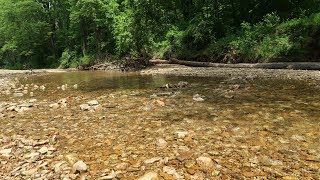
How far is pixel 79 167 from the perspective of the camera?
4.09m

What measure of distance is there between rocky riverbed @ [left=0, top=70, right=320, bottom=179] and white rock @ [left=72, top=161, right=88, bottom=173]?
0.06ft

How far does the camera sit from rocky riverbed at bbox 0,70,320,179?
4.01 metres

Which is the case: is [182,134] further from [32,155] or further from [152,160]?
[32,155]

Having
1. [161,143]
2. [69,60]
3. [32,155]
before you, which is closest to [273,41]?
[161,143]

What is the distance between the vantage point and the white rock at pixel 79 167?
4059mm

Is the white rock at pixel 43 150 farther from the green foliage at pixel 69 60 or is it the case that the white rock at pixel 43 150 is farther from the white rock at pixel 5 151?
the green foliage at pixel 69 60

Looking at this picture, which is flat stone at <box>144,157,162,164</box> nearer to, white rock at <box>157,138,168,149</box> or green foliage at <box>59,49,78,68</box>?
white rock at <box>157,138,168,149</box>

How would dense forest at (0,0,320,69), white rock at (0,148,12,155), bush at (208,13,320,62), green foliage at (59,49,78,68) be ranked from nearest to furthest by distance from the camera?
1. white rock at (0,148,12,155)
2. bush at (208,13,320,62)
3. dense forest at (0,0,320,69)
4. green foliage at (59,49,78,68)

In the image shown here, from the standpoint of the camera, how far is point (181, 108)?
7.78 metres

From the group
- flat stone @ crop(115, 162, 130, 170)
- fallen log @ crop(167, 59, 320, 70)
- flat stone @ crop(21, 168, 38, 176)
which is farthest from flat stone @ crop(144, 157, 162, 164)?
fallen log @ crop(167, 59, 320, 70)

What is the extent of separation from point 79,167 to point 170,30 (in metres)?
23.5

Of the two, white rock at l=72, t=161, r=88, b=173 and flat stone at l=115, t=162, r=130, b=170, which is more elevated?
white rock at l=72, t=161, r=88, b=173

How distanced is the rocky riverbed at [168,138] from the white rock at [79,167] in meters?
0.02

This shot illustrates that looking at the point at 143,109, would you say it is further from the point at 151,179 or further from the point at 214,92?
the point at 151,179
